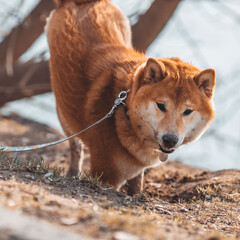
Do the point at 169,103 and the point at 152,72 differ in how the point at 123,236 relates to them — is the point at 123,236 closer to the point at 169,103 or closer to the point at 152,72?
the point at 169,103

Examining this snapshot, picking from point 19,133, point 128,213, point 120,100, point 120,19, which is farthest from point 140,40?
point 128,213

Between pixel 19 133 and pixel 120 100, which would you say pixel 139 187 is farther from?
pixel 19 133

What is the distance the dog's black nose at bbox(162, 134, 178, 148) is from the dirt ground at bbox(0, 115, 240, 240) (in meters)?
0.54

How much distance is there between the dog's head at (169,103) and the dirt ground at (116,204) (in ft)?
1.96

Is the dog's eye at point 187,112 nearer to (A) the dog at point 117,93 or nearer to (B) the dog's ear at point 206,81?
(A) the dog at point 117,93

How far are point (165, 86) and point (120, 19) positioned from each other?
179cm

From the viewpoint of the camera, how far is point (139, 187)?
13.3ft

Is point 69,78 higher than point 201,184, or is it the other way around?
point 69,78

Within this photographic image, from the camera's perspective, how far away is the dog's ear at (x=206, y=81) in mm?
3256


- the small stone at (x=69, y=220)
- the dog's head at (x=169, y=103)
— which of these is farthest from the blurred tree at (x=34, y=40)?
the small stone at (x=69, y=220)

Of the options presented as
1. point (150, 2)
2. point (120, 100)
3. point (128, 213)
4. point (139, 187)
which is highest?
point (150, 2)

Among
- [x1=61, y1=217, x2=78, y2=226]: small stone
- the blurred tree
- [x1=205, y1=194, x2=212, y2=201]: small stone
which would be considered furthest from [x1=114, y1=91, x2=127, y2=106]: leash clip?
the blurred tree

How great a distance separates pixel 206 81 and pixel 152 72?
1.69 feet

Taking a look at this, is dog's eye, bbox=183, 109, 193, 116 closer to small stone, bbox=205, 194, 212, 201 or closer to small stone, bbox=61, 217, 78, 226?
small stone, bbox=205, 194, 212, 201
